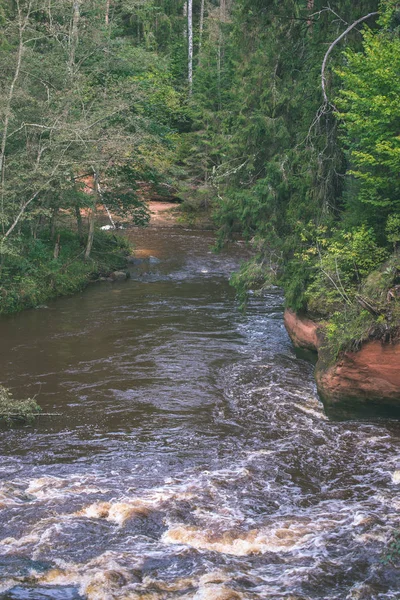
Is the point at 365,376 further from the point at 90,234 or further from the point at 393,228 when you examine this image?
the point at 90,234

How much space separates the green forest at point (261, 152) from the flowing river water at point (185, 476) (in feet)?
5.49

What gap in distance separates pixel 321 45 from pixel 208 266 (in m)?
10.8

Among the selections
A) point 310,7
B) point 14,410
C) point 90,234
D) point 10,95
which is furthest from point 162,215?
point 14,410

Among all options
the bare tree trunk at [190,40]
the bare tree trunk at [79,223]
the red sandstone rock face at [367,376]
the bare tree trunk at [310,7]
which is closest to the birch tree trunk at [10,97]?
the bare tree trunk at [79,223]

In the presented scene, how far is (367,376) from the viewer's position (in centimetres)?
954

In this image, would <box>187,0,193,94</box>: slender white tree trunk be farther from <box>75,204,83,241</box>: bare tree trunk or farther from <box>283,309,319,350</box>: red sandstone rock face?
<box>283,309,319,350</box>: red sandstone rock face

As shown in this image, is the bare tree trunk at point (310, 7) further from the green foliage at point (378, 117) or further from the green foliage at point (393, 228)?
the green foliage at point (393, 228)

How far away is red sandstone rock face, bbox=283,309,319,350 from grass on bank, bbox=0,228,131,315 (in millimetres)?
6843

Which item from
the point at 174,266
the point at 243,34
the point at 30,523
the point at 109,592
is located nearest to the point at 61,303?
the point at 174,266

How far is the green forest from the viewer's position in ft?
33.6

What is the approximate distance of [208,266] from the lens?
23297mm

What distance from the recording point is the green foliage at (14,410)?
31.9ft

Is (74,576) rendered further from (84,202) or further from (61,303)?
(84,202)

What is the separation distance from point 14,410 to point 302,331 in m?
5.79
